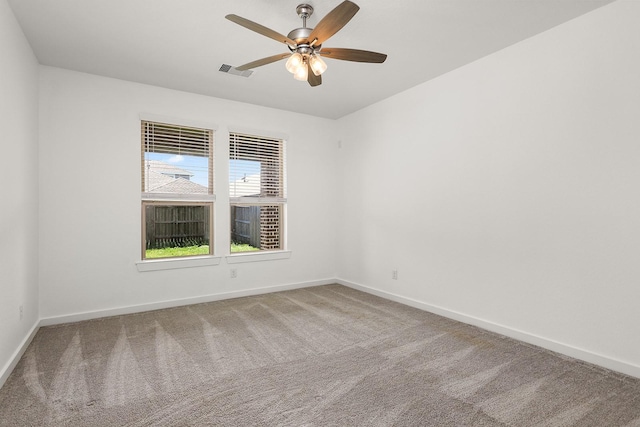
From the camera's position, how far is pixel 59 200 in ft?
11.4

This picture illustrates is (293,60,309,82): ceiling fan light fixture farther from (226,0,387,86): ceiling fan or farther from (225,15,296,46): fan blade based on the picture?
(225,15,296,46): fan blade

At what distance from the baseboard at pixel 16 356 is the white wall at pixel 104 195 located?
368mm

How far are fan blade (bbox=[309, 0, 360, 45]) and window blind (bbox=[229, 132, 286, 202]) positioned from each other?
2.59 metres

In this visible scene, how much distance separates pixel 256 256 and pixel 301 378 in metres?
2.52

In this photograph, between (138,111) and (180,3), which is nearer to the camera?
(180,3)

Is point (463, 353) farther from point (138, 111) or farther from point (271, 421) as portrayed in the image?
point (138, 111)

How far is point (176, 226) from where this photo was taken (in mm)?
4348

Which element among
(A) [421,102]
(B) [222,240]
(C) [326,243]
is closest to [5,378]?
(B) [222,240]

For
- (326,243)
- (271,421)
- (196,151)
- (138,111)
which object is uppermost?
(138,111)

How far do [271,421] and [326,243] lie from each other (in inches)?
141

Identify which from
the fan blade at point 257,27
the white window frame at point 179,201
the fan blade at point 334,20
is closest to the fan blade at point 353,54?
the fan blade at point 334,20

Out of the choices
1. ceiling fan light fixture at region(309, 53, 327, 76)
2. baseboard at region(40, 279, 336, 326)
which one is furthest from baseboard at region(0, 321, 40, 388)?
ceiling fan light fixture at region(309, 53, 327, 76)

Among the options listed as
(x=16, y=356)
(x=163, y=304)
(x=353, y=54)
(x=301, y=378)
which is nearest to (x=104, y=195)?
(x=163, y=304)

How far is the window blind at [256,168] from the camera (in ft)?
15.1
